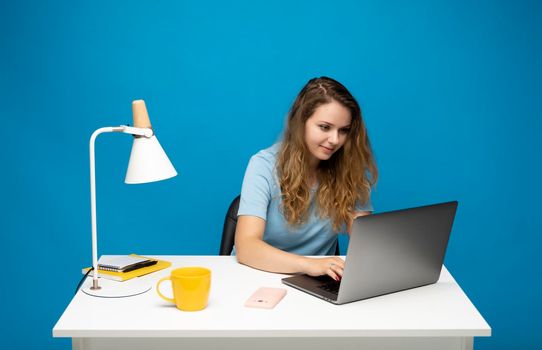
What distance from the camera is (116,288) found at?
5.82 ft

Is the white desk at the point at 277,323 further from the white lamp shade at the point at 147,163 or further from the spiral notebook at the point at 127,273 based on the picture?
the white lamp shade at the point at 147,163

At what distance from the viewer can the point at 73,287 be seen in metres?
3.21

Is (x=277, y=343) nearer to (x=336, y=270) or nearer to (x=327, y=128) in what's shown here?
(x=336, y=270)

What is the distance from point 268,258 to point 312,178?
496 millimetres

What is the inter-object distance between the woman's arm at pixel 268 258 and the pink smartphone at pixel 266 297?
0.53 feet

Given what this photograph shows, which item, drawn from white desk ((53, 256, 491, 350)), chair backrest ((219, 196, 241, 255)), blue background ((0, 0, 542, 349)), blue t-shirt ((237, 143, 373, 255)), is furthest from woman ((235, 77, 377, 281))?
blue background ((0, 0, 542, 349))

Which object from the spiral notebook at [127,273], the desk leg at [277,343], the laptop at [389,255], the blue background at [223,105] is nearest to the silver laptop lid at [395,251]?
the laptop at [389,255]

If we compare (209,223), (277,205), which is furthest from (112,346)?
(209,223)

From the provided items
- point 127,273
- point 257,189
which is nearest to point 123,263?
point 127,273

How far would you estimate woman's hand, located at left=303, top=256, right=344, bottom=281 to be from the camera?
1.80 m

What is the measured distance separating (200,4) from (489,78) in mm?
1469

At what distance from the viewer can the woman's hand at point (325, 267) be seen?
71.0 inches

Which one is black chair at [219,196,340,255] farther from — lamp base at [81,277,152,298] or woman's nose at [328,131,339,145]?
lamp base at [81,277,152,298]

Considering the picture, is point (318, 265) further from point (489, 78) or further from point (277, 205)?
point (489, 78)
